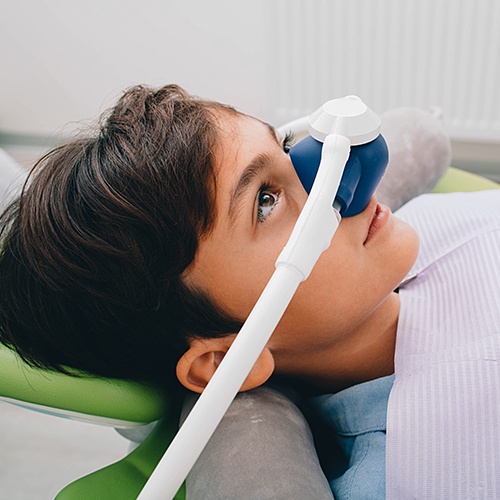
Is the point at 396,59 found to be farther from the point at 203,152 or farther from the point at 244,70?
the point at 203,152

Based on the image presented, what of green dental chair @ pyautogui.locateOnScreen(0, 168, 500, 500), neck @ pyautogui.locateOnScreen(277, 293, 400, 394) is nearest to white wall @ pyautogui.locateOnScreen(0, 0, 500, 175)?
neck @ pyautogui.locateOnScreen(277, 293, 400, 394)

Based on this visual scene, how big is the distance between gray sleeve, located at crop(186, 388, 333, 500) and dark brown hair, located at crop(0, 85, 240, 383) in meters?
0.10

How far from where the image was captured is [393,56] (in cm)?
172

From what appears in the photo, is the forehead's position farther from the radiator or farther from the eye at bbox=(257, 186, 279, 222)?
the radiator

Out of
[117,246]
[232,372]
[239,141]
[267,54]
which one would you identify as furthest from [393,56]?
[232,372]

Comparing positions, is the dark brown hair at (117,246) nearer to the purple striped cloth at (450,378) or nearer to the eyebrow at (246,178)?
the eyebrow at (246,178)

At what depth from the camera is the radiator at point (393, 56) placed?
166cm

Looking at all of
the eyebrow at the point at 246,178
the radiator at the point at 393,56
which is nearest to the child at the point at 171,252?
the eyebrow at the point at 246,178

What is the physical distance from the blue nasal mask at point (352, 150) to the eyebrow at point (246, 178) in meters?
0.04

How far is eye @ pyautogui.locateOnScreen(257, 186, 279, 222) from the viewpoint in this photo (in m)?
0.81

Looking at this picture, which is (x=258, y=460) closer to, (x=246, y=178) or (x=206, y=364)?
(x=206, y=364)

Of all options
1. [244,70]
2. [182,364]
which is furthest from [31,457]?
[244,70]

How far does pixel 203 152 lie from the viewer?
799 millimetres

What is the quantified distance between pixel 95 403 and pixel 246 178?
31 centimetres
